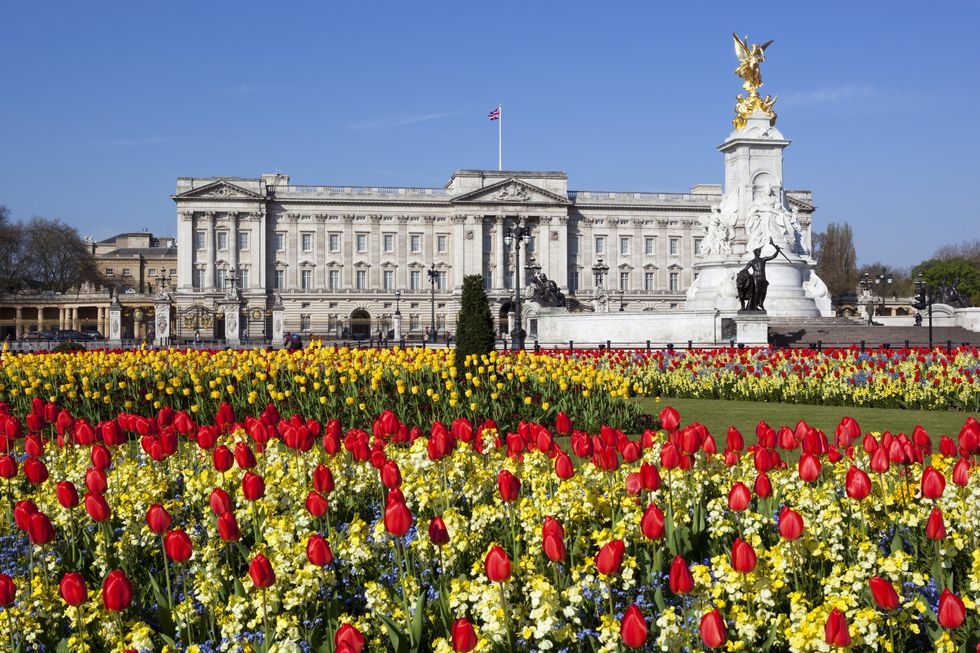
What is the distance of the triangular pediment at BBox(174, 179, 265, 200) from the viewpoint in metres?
88.4

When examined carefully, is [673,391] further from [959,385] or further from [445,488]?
[445,488]

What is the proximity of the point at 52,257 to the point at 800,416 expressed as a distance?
4001 inches

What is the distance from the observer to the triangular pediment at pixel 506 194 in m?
92.1

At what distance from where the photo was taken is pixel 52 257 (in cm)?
10288

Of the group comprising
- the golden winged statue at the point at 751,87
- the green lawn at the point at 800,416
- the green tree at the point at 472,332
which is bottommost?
the green lawn at the point at 800,416

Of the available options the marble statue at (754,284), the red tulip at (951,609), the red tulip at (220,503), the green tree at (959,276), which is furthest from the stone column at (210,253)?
the red tulip at (951,609)

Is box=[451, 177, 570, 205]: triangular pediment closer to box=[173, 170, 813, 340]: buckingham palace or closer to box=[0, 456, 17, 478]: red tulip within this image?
box=[173, 170, 813, 340]: buckingham palace

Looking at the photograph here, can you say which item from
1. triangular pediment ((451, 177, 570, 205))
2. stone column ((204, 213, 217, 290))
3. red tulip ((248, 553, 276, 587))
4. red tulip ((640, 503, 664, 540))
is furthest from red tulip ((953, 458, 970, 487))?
stone column ((204, 213, 217, 290))

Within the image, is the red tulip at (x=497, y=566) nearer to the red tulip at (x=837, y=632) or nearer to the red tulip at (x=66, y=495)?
the red tulip at (x=837, y=632)

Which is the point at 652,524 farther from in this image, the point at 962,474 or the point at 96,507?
the point at 96,507

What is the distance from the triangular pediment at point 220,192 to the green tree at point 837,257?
2397 inches

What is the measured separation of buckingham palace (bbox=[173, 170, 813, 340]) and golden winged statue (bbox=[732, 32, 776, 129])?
4649cm

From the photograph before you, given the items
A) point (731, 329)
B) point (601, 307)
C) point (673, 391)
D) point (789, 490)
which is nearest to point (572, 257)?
point (601, 307)

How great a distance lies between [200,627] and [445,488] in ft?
6.94
